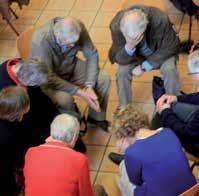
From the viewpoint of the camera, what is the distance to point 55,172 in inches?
99.1

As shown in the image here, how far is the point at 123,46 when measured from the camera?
368cm

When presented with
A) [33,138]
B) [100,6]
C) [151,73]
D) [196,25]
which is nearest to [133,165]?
[33,138]

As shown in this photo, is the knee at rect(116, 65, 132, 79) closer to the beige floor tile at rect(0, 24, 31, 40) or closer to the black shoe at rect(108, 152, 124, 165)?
the black shoe at rect(108, 152, 124, 165)

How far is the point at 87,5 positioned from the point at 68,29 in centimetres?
227

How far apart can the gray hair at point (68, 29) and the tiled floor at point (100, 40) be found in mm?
777

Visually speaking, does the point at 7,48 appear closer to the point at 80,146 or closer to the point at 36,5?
the point at 36,5

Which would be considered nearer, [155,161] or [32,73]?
[155,161]

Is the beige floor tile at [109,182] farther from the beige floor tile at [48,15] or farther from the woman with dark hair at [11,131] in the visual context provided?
the beige floor tile at [48,15]

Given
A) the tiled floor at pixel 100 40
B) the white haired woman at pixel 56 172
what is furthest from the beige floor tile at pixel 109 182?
the white haired woman at pixel 56 172

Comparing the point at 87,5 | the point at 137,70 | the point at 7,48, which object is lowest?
the point at 7,48

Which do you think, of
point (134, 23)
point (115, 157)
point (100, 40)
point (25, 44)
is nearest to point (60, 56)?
point (25, 44)

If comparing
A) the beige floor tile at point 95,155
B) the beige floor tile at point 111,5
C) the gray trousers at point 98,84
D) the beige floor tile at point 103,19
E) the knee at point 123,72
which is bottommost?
the beige floor tile at point 95,155

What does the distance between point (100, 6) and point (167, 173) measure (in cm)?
337

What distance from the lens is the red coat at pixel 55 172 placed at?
2.52m
